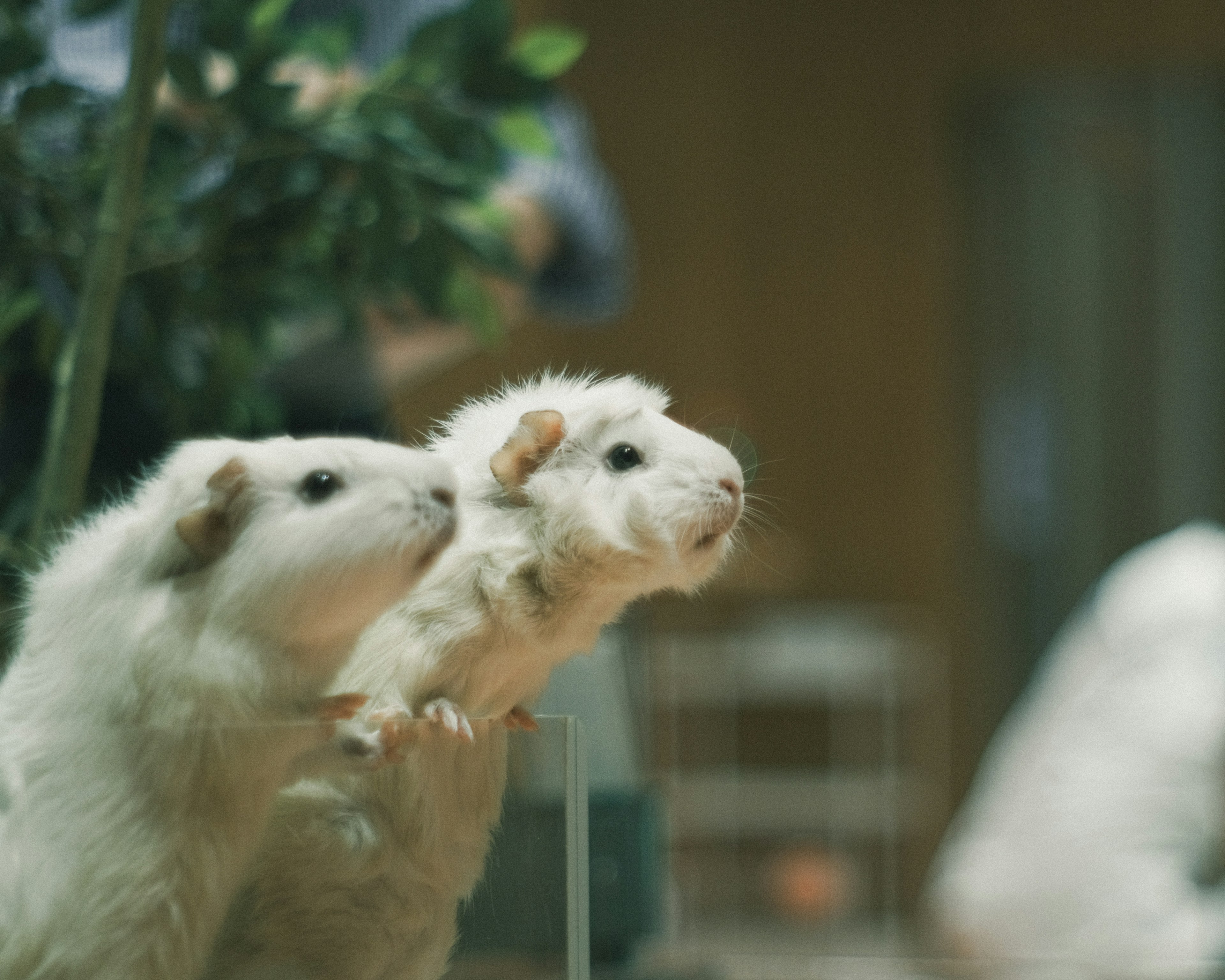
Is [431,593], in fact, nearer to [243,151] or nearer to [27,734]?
[27,734]

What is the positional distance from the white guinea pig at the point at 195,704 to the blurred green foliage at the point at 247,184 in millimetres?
360

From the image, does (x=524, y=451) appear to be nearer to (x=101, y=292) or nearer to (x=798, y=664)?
(x=101, y=292)

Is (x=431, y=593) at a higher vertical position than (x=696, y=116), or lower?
lower

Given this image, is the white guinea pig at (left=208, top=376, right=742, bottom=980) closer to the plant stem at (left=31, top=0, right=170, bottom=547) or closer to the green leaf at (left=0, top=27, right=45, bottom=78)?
the plant stem at (left=31, top=0, right=170, bottom=547)

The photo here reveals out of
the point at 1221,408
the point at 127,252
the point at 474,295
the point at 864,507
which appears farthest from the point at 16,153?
the point at 1221,408

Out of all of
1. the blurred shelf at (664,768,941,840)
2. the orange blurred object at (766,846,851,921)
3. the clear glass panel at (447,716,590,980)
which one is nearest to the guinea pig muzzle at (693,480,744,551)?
the clear glass panel at (447,716,590,980)

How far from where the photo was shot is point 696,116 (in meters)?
3.92

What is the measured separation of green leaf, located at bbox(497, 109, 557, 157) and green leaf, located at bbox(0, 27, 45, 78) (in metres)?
0.31

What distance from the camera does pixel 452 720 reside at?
590 mm

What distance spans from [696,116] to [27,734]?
3.58 m

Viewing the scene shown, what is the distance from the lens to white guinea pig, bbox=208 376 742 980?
58 centimetres

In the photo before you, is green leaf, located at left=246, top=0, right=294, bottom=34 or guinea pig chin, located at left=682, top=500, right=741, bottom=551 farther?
green leaf, located at left=246, top=0, right=294, bottom=34

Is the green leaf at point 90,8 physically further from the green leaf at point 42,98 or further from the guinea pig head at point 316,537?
the guinea pig head at point 316,537

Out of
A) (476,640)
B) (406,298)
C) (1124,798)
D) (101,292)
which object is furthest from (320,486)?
(1124,798)
